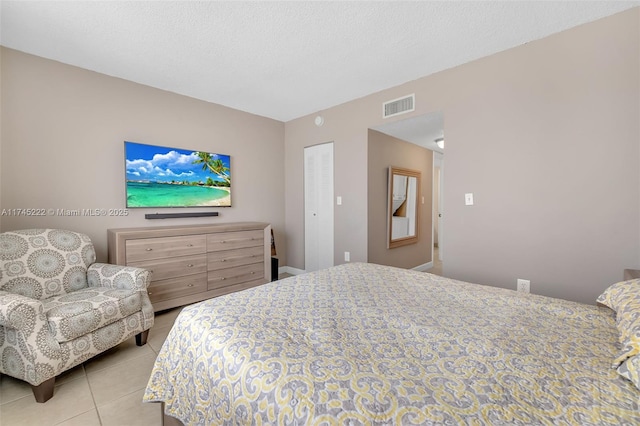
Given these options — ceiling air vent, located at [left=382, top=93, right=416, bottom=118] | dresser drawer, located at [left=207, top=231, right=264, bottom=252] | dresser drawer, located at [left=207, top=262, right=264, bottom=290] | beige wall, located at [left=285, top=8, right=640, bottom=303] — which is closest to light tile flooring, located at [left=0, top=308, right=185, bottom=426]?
dresser drawer, located at [left=207, top=262, right=264, bottom=290]

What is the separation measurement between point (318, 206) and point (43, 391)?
10.4ft

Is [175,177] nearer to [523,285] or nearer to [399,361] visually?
[399,361]

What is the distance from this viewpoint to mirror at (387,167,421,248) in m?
3.88

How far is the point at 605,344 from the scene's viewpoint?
100 centimetres

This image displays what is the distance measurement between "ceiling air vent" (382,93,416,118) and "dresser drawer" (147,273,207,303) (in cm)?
281

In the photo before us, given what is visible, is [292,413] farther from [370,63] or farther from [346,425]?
[370,63]

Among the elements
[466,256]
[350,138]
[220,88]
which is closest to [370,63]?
[350,138]

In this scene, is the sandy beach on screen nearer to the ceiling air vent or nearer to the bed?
the ceiling air vent

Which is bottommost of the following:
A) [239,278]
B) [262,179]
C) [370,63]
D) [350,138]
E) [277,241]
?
[239,278]

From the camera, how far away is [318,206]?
4125mm

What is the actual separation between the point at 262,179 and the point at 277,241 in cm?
102

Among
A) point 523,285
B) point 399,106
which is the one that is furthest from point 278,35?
point 523,285

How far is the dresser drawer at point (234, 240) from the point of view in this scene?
3.17 m

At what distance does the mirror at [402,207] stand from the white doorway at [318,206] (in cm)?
84
